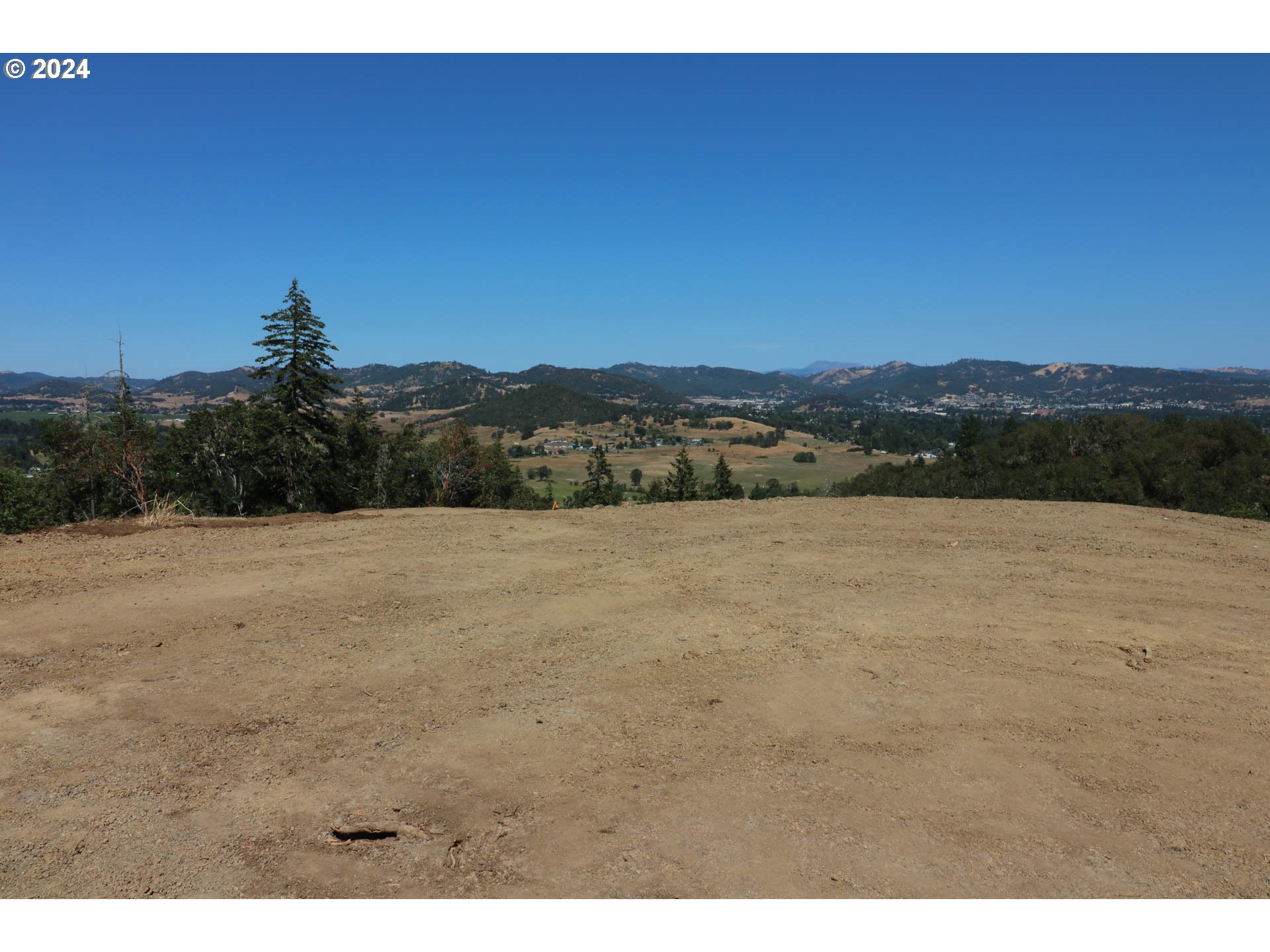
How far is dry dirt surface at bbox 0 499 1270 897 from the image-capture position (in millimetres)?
4027

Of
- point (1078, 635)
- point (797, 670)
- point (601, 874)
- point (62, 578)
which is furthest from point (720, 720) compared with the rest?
point (62, 578)

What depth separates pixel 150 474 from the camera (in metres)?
20.5

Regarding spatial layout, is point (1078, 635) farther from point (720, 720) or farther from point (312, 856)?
point (312, 856)

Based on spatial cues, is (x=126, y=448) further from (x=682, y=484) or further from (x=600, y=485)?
(x=682, y=484)

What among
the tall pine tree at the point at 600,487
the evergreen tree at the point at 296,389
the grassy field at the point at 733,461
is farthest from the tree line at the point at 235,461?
the grassy field at the point at 733,461

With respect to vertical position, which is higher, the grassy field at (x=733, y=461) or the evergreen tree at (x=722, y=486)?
the evergreen tree at (x=722, y=486)

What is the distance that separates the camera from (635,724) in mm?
5684

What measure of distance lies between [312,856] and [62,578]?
7802mm

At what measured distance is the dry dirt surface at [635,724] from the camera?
4.03m

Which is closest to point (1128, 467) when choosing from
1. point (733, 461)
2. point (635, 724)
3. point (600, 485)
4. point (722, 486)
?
point (722, 486)

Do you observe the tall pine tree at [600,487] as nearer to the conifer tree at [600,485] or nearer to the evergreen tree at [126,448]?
the conifer tree at [600,485]

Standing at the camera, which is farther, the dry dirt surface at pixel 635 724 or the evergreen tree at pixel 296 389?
the evergreen tree at pixel 296 389

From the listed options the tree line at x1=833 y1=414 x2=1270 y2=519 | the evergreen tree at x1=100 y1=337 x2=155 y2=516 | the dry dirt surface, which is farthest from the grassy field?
the dry dirt surface

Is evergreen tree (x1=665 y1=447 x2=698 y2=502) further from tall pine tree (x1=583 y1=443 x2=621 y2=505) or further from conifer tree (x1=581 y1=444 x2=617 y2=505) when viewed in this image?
conifer tree (x1=581 y1=444 x2=617 y2=505)
